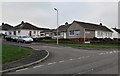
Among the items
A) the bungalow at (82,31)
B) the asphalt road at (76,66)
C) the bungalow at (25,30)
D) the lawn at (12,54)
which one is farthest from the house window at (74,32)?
the asphalt road at (76,66)

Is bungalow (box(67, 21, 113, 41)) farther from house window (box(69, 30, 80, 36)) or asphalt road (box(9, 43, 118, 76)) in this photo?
asphalt road (box(9, 43, 118, 76))

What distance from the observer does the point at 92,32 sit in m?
63.1

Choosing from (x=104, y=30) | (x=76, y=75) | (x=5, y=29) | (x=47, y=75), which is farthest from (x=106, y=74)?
(x=5, y=29)

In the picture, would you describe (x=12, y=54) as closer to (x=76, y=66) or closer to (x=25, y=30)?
(x=76, y=66)

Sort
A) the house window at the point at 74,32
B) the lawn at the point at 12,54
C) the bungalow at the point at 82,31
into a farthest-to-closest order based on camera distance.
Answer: the house window at the point at 74,32 → the bungalow at the point at 82,31 → the lawn at the point at 12,54

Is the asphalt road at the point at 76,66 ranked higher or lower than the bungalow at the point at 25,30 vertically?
lower

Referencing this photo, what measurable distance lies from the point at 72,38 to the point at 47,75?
5214 centimetres

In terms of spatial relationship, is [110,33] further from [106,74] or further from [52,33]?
[106,74]

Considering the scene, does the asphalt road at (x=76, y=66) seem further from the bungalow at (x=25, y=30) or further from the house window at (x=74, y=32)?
the bungalow at (x=25, y=30)

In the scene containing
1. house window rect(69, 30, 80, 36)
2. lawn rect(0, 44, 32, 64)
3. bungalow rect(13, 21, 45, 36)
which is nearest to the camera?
lawn rect(0, 44, 32, 64)

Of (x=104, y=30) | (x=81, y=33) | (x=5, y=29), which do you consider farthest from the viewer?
(x=5, y=29)

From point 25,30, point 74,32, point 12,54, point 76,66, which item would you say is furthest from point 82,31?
point 76,66

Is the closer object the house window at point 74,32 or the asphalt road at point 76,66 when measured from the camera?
the asphalt road at point 76,66

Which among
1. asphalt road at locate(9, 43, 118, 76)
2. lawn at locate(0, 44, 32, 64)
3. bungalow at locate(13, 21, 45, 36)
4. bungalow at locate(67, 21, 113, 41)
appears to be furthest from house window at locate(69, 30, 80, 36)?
asphalt road at locate(9, 43, 118, 76)
